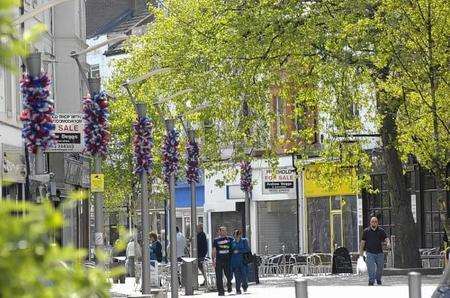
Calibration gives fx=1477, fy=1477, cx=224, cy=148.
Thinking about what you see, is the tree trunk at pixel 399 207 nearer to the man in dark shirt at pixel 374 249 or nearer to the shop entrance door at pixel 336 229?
the man in dark shirt at pixel 374 249

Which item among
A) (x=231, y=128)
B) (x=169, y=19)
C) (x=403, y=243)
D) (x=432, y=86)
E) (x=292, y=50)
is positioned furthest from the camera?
(x=169, y=19)

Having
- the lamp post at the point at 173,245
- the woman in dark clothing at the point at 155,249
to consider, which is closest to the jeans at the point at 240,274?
the lamp post at the point at 173,245

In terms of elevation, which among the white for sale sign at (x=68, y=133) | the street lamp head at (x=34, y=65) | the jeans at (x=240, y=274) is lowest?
the jeans at (x=240, y=274)

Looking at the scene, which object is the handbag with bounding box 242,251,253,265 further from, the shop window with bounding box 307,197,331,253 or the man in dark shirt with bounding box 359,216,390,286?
the shop window with bounding box 307,197,331,253

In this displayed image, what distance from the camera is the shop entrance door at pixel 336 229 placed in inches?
2385

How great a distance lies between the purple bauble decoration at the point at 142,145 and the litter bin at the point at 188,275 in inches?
173

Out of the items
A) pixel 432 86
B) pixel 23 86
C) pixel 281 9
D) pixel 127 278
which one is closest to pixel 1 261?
pixel 23 86

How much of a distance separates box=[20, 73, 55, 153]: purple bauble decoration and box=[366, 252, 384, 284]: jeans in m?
15.9

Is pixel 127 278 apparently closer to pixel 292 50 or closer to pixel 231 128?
pixel 231 128

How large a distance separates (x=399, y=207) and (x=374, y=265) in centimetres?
672

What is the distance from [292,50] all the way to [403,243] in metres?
7.57

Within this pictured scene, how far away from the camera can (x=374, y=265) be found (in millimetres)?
39062

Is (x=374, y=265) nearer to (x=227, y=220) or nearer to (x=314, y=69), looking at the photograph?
(x=314, y=69)

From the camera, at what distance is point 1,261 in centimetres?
371
